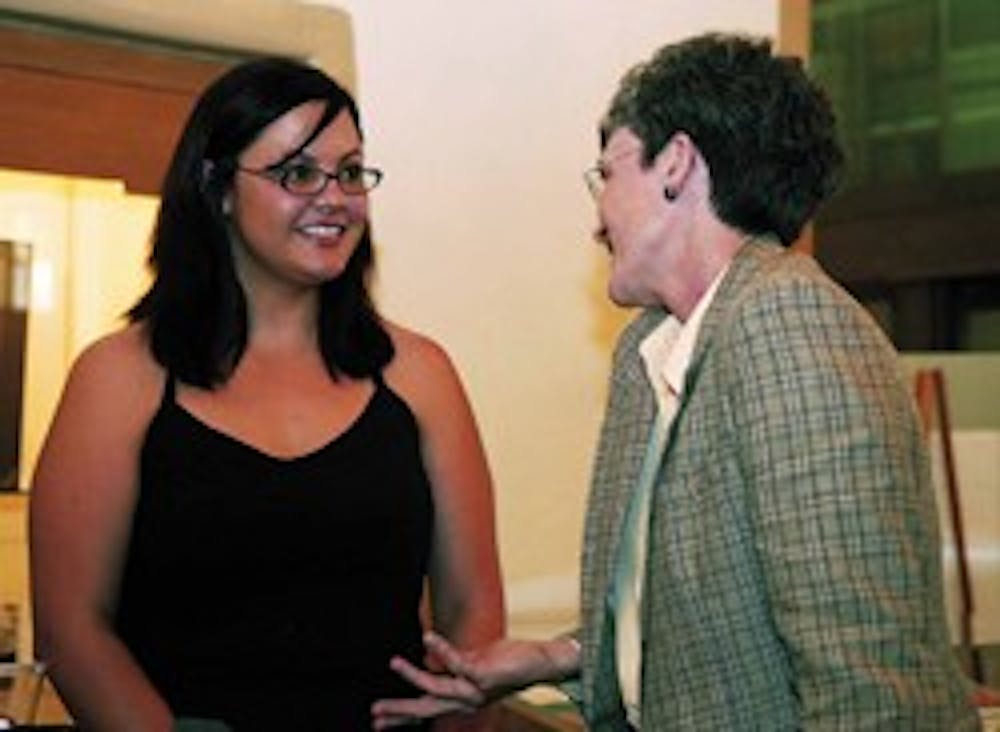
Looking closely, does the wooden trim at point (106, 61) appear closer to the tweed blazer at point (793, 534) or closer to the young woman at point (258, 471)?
the young woman at point (258, 471)

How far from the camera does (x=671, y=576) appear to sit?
1158mm

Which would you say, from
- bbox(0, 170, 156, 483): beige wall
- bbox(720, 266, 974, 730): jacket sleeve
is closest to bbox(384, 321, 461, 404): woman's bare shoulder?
bbox(720, 266, 974, 730): jacket sleeve

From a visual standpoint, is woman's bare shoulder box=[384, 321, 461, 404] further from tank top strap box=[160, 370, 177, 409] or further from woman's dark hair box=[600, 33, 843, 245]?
woman's dark hair box=[600, 33, 843, 245]

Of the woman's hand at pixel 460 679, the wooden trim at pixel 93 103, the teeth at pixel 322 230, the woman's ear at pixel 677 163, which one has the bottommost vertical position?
the woman's hand at pixel 460 679

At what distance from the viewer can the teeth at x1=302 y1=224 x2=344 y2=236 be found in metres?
1.45

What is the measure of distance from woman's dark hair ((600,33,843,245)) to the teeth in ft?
1.13

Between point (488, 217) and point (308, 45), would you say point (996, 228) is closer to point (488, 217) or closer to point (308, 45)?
point (488, 217)

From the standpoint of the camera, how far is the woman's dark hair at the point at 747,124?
125cm

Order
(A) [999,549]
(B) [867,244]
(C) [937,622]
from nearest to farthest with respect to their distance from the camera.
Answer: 1. (C) [937,622]
2. (A) [999,549]
3. (B) [867,244]

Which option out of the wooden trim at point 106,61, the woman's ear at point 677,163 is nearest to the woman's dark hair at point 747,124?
the woman's ear at point 677,163

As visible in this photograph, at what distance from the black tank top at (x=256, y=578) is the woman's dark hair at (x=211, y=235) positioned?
7 cm

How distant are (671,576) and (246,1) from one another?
1114 mm

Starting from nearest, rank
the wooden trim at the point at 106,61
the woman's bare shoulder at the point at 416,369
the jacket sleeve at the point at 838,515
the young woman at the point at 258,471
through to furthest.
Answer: the jacket sleeve at the point at 838,515 → the young woman at the point at 258,471 → the woman's bare shoulder at the point at 416,369 → the wooden trim at the point at 106,61

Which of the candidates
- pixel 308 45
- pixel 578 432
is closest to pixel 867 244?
pixel 578 432
